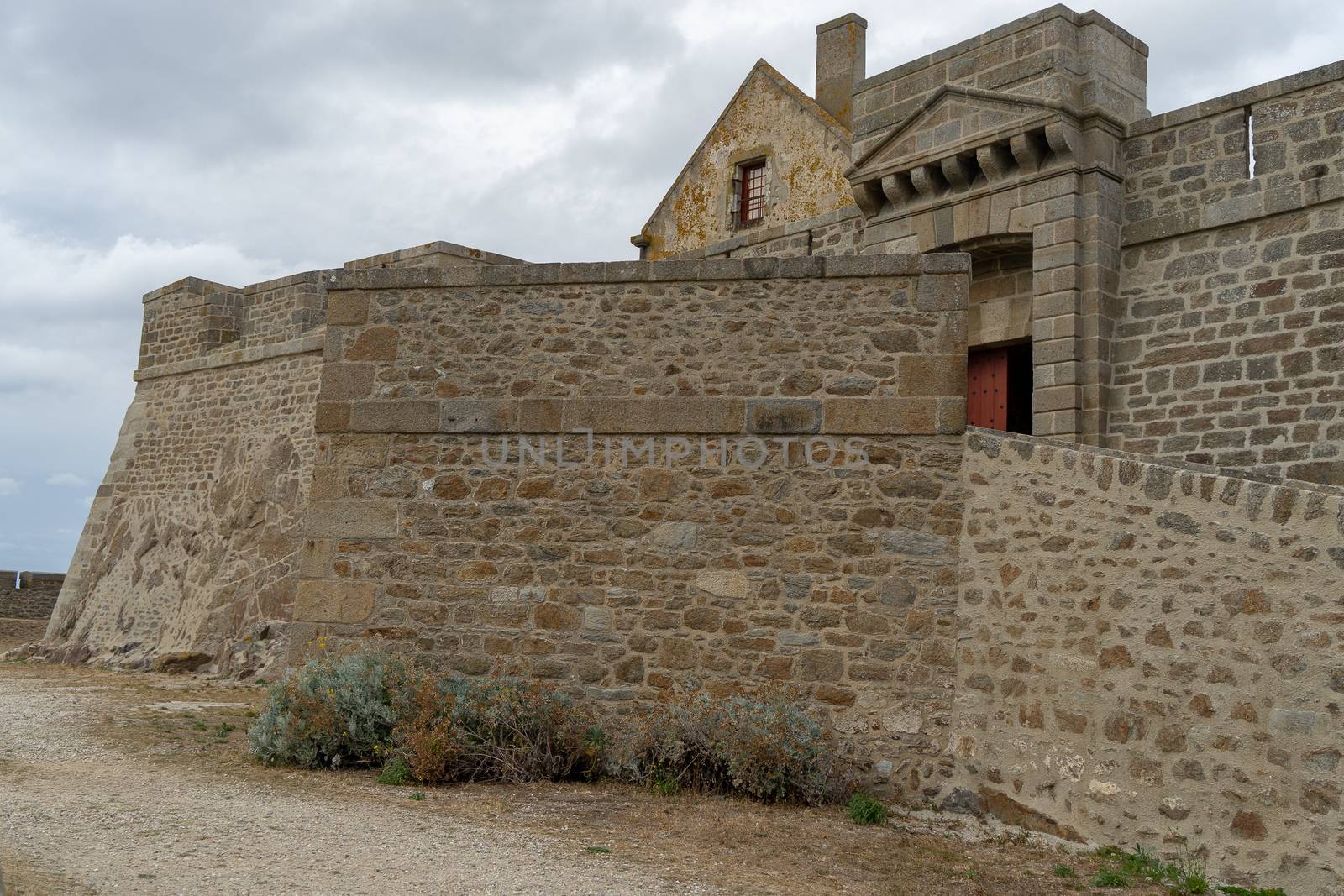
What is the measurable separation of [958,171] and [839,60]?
220 inches

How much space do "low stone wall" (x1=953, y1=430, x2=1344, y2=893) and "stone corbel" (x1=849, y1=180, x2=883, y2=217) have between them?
583cm

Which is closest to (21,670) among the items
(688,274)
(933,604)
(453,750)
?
(453,750)

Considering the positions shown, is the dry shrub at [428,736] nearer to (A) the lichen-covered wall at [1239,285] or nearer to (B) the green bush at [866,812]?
(B) the green bush at [866,812]

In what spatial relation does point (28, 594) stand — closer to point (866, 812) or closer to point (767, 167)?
point (767, 167)

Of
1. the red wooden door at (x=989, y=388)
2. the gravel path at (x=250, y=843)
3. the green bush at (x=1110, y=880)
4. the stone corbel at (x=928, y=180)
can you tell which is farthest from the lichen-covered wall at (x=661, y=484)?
the stone corbel at (x=928, y=180)

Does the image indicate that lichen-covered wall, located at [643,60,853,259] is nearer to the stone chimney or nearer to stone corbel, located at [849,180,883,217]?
the stone chimney

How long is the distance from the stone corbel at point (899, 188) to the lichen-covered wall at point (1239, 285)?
7.13ft

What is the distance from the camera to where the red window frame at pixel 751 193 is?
54.7 ft

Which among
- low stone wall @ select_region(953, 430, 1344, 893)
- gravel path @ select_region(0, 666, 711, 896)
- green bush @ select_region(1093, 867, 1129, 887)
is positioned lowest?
gravel path @ select_region(0, 666, 711, 896)

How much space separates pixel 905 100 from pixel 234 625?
9915mm

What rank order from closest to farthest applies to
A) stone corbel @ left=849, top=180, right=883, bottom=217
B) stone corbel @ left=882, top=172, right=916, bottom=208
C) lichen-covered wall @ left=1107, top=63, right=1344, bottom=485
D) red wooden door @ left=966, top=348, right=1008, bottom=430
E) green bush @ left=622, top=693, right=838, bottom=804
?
green bush @ left=622, top=693, right=838, bottom=804
lichen-covered wall @ left=1107, top=63, right=1344, bottom=485
red wooden door @ left=966, top=348, right=1008, bottom=430
stone corbel @ left=882, top=172, right=916, bottom=208
stone corbel @ left=849, top=180, right=883, bottom=217

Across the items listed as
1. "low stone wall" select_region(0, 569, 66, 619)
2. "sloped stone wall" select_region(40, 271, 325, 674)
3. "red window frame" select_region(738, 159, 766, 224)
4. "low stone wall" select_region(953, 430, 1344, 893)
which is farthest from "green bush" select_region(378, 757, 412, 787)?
"low stone wall" select_region(0, 569, 66, 619)

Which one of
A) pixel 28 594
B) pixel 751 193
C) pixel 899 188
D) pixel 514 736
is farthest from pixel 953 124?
pixel 28 594

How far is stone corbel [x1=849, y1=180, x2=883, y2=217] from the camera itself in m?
12.8
